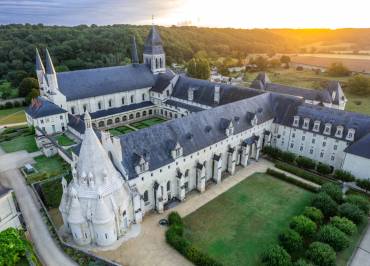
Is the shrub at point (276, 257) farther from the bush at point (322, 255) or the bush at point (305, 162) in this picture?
the bush at point (305, 162)

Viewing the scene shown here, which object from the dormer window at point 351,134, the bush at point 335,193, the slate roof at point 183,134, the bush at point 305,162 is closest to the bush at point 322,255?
the bush at point 335,193

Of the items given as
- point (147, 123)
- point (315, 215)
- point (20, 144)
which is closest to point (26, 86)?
point (20, 144)

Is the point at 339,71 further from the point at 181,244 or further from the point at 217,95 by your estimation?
the point at 181,244

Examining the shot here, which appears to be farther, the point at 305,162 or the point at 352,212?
the point at 305,162

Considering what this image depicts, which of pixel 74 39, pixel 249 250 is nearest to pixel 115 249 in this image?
pixel 249 250

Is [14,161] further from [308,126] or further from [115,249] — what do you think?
[308,126]

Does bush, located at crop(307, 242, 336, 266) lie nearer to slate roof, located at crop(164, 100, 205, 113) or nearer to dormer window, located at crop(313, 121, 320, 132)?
dormer window, located at crop(313, 121, 320, 132)

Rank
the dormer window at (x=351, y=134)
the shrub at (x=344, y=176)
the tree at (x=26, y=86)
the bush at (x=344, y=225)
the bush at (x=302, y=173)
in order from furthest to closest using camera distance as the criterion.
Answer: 1. the tree at (x=26, y=86)
2. the dormer window at (x=351, y=134)
3. the bush at (x=302, y=173)
4. the shrub at (x=344, y=176)
5. the bush at (x=344, y=225)
